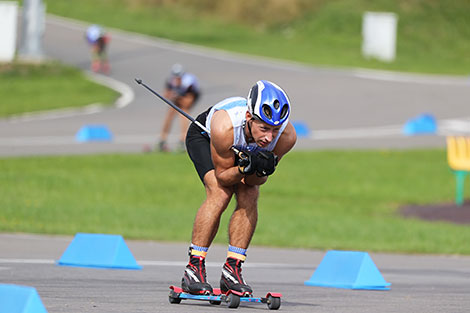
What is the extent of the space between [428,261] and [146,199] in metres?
7.64

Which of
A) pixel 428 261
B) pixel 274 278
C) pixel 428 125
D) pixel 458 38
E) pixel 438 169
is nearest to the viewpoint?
pixel 274 278

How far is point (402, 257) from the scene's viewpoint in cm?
1420

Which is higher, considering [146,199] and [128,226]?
[146,199]

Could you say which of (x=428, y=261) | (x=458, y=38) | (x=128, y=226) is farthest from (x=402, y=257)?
(x=458, y=38)

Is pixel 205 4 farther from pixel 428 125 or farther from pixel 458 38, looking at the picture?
pixel 428 125

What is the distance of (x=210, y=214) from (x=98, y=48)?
105 ft

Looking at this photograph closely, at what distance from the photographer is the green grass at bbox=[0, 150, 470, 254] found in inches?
625

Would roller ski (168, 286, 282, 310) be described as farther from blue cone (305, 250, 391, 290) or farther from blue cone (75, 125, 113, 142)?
blue cone (75, 125, 113, 142)

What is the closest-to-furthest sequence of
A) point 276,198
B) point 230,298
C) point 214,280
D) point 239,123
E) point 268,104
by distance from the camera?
point 268,104, point 230,298, point 239,123, point 214,280, point 276,198

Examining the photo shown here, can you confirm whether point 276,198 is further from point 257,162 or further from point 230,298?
point 257,162

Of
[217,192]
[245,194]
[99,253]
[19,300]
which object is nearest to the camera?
[19,300]

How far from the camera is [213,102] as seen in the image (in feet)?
114

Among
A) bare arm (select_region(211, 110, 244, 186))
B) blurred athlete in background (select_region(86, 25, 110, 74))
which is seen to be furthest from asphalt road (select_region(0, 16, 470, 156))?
bare arm (select_region(211, 110, 244, 186))

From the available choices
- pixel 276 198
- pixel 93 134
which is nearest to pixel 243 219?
pixel 276 198
